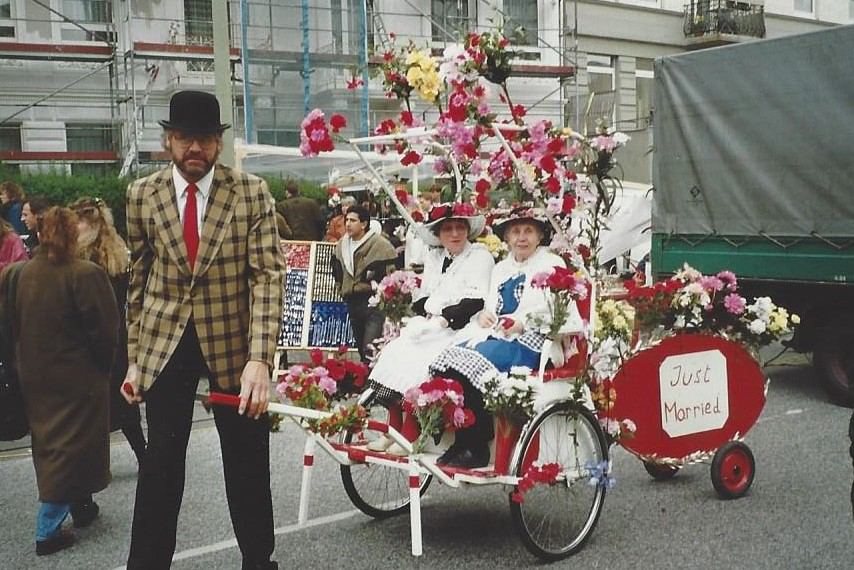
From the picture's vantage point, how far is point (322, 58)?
21.2 meters

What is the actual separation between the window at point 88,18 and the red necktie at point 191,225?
18229mm

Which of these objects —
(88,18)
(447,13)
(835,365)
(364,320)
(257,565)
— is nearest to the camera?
(257,565)

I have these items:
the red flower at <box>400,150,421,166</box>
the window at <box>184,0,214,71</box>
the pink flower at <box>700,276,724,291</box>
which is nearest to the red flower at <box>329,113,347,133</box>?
the red flower at <box>400,150,421,166</box>

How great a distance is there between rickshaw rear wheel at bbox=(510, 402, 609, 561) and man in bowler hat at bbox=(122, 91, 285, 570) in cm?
154

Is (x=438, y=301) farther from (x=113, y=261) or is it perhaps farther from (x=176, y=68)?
(x=176, y=68)

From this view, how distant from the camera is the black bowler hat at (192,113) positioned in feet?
14.1

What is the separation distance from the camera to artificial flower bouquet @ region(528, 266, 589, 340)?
533cm

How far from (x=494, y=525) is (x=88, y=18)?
18.5 meters

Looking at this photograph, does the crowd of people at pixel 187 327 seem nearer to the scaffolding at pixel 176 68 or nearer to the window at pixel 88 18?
the scaffolding at pixel 176 68

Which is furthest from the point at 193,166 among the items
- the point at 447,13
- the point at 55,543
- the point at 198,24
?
the point at 447,13

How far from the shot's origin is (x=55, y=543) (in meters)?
5.84

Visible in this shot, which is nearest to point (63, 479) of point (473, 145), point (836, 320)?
point (473, 145)

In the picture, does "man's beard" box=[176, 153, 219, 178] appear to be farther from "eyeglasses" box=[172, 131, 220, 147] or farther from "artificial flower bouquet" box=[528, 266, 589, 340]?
"artificial flower bouquet" box=[528, 266, 589, 340]

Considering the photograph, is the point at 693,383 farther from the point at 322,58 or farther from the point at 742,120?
the point at 322,58
